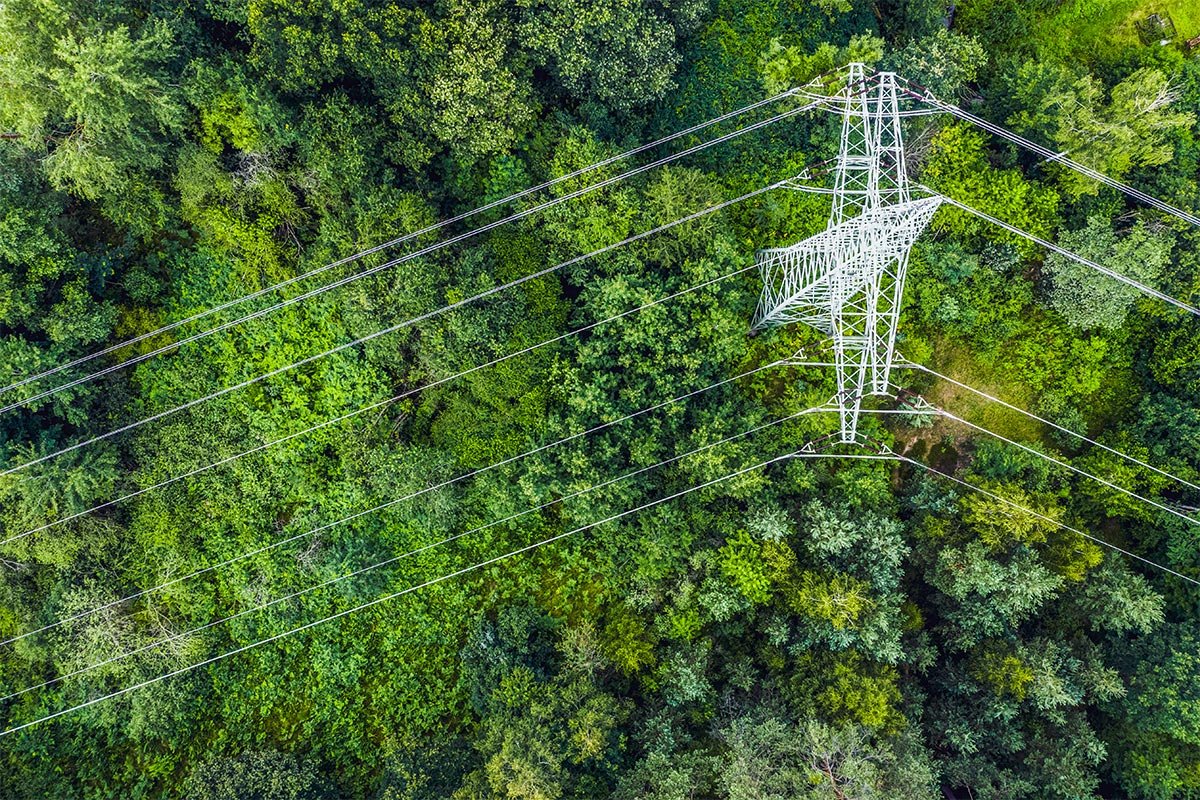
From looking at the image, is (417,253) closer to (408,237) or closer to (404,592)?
(408,237)

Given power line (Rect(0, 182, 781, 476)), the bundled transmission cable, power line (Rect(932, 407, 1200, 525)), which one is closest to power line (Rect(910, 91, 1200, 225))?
power line (Rect(0, 182, 781, 476))

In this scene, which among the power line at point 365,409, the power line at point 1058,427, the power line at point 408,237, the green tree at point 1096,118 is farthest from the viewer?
the power line at point 1058,427

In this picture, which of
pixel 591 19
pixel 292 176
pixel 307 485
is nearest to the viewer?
pixel 591 19

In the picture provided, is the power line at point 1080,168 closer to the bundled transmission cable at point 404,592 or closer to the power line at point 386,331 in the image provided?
the power line at point 386,331

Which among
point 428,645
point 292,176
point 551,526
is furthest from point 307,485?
point 292,176

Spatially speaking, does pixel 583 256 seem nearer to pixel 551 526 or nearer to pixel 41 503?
pixel 551 526

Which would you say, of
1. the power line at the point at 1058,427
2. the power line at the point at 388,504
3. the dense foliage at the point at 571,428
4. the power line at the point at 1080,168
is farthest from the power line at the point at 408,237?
the power line at the point at 1058,427
